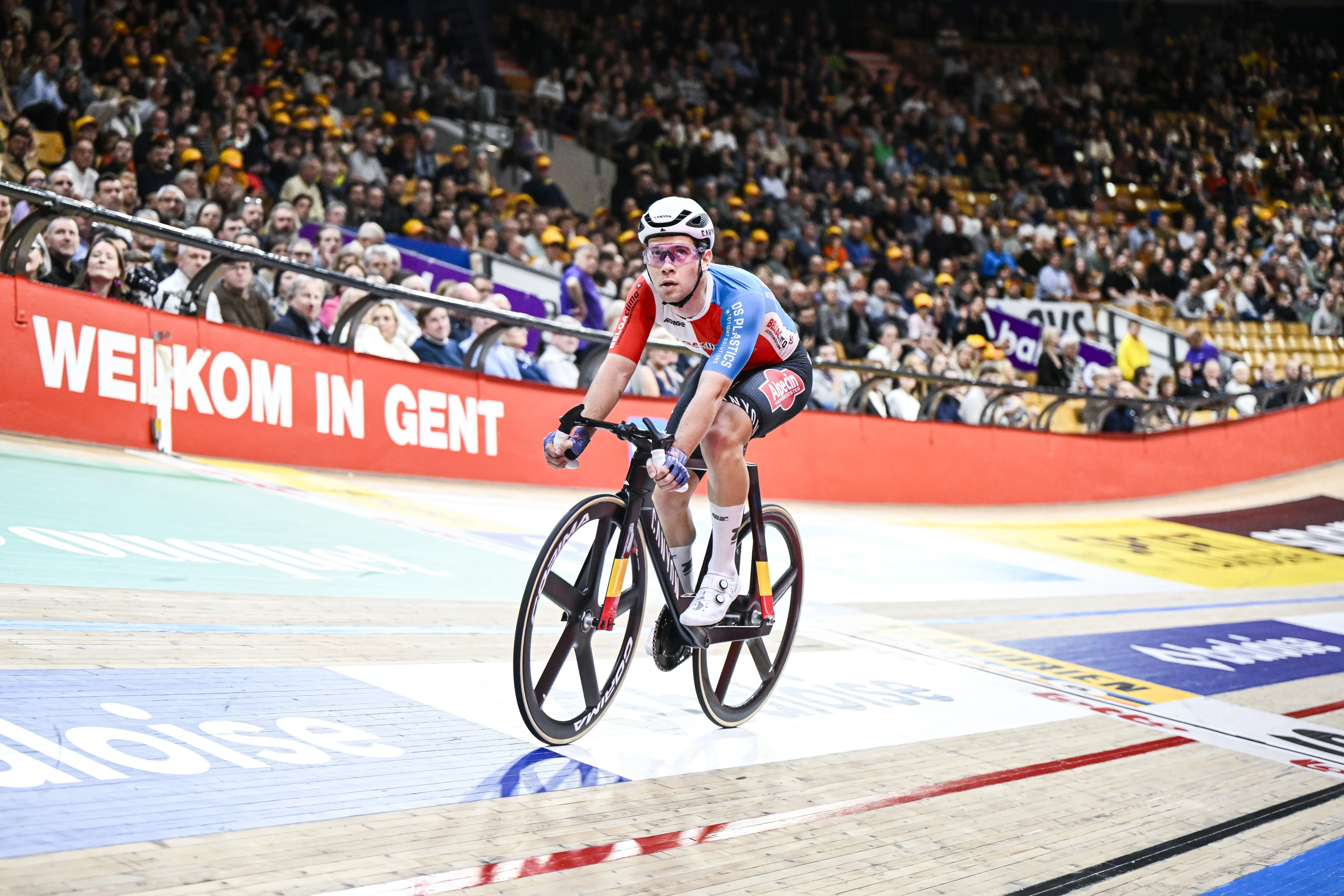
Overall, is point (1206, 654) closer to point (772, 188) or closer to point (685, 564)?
point (685, 564)

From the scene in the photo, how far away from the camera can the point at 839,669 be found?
5012mm

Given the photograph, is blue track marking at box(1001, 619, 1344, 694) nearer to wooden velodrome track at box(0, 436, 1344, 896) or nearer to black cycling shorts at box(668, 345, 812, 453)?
wooden velodrome track at box(0, 436, 1344, 896)

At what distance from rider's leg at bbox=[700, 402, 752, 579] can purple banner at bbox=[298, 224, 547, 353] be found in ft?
20.8

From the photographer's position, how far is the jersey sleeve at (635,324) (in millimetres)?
3691

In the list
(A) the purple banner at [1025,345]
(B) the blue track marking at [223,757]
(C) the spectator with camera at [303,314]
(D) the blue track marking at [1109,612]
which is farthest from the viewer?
(A) the purple banner at [1025,345]

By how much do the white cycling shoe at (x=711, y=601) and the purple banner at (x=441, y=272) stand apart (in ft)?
21.1

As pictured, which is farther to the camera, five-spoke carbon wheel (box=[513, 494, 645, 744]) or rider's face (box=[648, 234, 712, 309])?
rider's face (box=[648, 234, 712, 309])

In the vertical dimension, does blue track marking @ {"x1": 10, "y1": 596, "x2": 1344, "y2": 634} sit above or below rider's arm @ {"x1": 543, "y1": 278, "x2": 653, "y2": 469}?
below

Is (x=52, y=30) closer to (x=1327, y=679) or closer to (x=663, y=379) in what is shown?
(x=663, y=379)

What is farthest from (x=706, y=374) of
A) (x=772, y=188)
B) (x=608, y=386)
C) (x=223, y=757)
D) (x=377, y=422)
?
(x=772, y=188)

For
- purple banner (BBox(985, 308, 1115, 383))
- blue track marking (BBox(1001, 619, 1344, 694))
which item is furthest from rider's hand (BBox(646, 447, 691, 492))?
purple banner (BBox(985, 308, 1115, 383))

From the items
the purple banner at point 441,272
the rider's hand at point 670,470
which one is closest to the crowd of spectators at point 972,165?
the purple banner at point 441,272

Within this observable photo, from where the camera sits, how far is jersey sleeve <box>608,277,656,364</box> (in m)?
3.69

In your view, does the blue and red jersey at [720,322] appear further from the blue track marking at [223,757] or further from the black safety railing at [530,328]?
the black safety railing at [530,328]
